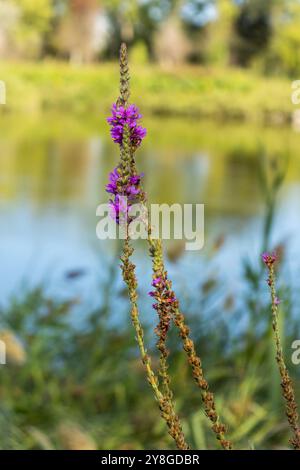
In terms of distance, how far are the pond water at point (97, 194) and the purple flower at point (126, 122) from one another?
137cm

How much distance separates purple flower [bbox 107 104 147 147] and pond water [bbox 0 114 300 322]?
54.0 inches

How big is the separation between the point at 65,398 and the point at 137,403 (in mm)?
195

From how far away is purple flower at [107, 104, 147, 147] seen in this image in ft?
1.26

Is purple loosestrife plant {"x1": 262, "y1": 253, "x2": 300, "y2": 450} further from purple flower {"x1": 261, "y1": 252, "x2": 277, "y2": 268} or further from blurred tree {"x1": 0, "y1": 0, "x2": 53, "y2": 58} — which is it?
blurred tree {"x1": 0, "y1": 0, "x2": 53, "y2": 58}

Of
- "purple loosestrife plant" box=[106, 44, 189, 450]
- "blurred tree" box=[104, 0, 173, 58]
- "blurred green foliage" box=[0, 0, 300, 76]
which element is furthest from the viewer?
"blurred tree" box=[104, 0, 173, 58]

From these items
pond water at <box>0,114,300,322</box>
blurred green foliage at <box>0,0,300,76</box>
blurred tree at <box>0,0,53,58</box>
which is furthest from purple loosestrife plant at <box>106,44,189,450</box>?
blurred tree at <box>0,0,53,58</box>

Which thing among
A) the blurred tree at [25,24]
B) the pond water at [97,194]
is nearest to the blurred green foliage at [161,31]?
the blurred tree at [25,24]

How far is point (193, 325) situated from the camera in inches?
90.4

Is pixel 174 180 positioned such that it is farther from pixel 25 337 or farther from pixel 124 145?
pixel 124 145

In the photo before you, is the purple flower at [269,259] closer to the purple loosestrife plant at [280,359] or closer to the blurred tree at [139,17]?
the purple loosestrife plant at [280,359]

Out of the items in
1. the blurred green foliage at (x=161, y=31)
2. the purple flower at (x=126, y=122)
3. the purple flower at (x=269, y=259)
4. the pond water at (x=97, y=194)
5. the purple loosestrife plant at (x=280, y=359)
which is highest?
the blurred green foliage at (x=161, y=31)

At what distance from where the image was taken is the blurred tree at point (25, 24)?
70.2 feet

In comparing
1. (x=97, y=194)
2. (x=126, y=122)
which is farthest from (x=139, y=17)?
(x=126, y=122)

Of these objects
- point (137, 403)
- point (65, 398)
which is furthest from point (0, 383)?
point (137, 403)
